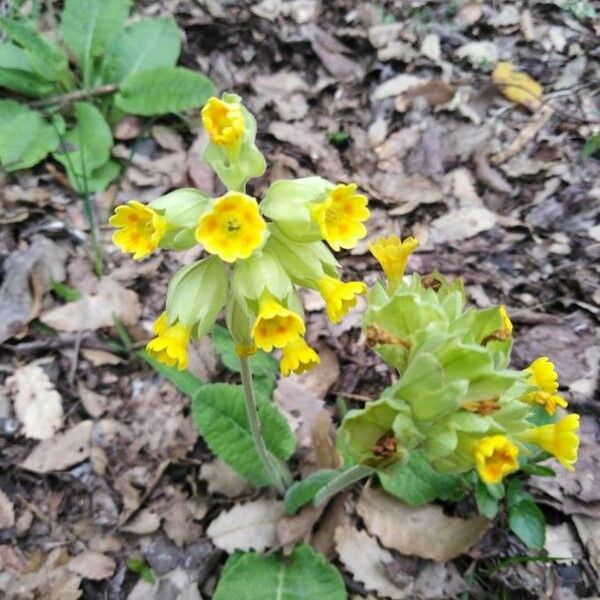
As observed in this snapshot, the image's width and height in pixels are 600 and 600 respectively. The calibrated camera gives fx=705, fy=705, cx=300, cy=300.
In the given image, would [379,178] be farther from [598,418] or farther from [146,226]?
[146,226]

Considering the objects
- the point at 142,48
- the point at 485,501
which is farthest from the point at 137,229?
the point at 142,48

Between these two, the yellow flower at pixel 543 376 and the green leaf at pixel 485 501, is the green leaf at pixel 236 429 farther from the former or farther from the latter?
the yellow flower at pixel 543 376

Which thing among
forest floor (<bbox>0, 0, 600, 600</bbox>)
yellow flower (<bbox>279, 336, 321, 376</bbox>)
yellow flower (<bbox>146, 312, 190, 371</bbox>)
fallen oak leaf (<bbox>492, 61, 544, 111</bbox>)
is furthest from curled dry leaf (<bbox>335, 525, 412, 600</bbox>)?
fallen oak leaf (<bbox>492, 61, 544, 111</bbox>)

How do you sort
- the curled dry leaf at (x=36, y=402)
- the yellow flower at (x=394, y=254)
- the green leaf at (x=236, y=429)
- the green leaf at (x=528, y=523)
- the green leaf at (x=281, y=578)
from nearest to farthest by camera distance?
the yellow flower at (x=394, y=254)
the green leaf at (x=528, y=523)
the green leaf at (x=281, y=578)
the green leaf at (x=236, y=429)
the curled dry leaf at (x=36, y=402)

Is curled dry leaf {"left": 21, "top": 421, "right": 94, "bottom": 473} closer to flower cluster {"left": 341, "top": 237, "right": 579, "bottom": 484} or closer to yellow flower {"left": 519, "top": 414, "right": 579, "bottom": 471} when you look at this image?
flower cluster {"left": 341, "top": 237, "right": 579, "bottom": 484}

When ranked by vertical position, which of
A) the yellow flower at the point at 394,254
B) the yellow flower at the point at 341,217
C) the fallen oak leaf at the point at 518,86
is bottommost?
the fallen oak leaf at the point at 518,86

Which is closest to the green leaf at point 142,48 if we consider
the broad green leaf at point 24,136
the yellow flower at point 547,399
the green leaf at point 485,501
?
the broad green leaf at point 24,136
